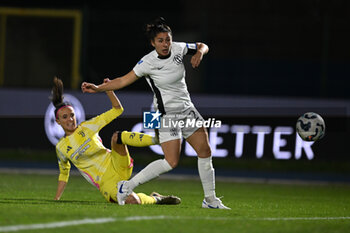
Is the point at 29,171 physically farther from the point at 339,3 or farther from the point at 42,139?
the point at 339,3

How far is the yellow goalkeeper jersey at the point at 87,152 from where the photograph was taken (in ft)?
30.9

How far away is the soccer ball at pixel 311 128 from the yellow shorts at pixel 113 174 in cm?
250

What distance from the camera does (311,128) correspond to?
10.3 meters

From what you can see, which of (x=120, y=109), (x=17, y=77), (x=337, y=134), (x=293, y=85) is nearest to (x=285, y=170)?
(x=337, y=134)

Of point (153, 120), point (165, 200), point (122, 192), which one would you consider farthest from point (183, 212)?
point (153, 120)

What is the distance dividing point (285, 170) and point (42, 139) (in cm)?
574

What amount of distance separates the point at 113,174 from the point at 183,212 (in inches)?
58.1

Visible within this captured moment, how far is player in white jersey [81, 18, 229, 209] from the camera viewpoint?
8648mm

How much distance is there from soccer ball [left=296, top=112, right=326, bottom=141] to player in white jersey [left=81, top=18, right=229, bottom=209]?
2.00 m

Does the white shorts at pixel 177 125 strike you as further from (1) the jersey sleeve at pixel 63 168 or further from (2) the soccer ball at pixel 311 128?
(2) the soccer ball at pixel 311 128

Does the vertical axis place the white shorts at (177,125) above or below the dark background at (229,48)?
below

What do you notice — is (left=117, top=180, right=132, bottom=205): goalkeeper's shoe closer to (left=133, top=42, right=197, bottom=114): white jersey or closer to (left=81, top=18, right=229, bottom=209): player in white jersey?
(left=81, top=18, right=229, bottom=209): player in white jersey

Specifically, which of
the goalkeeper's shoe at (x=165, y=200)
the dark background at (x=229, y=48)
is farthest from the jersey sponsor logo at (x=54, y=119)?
the goalkeeper's shoe at (x=165, y=200)

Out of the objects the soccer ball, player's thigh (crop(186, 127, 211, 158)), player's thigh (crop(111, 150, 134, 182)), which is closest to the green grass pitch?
player's thigh (crop(111, 150, 134, 182))
